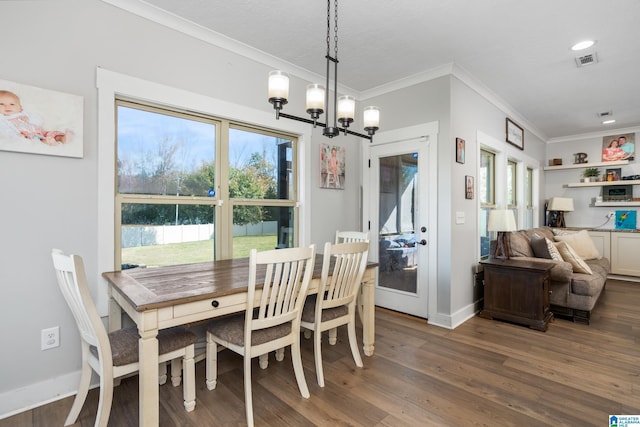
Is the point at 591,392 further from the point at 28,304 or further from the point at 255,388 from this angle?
the point at 28,304

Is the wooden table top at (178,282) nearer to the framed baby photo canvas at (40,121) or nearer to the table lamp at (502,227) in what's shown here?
the framed baby photo canvas at (40,121)

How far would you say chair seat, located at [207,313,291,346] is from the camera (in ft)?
6.23

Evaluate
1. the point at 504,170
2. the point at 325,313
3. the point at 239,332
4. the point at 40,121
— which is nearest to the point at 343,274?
the point at 325,313

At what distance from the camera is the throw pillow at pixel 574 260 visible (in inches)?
145

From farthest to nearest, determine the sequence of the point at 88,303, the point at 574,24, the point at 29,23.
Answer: the point at 574,24 → the point at 29,23 → the point at 88,303

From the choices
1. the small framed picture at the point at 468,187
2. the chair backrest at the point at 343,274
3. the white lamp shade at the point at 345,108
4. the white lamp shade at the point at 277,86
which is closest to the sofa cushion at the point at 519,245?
the small framed picture at the point at 468,187

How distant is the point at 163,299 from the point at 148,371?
0.35m

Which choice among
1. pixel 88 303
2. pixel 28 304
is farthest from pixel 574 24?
pixel 28 304

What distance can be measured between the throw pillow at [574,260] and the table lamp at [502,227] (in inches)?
27.3

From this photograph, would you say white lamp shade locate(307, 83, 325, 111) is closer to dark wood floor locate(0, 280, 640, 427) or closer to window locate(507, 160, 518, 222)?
dark wood floor locate(0, 280, 640, 427)

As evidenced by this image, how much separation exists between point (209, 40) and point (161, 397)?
8.97ft

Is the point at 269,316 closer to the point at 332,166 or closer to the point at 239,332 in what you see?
the point at 239,332

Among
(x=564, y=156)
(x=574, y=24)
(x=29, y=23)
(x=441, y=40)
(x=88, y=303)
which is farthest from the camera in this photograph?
(x=564, y=156)

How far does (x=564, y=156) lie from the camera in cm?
653
